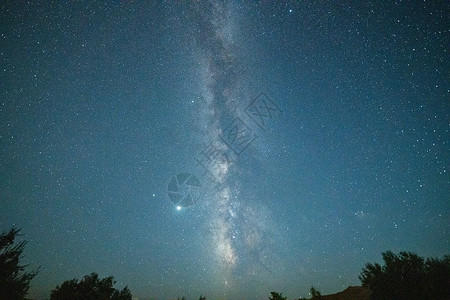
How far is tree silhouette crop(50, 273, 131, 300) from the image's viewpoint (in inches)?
885

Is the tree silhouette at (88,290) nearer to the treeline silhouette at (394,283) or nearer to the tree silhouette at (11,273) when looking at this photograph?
the treeline silhouette at (394,283)

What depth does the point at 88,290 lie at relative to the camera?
23.5m

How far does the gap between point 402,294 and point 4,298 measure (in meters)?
34.7

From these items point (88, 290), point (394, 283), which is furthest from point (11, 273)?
point (394, 283)

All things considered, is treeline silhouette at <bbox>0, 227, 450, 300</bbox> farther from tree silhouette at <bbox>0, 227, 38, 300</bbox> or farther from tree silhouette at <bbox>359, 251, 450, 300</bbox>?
tree silhouette at <bbox>0, 227, 38, 300</bbox>

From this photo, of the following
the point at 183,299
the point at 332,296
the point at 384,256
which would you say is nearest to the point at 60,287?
the point at 183,299

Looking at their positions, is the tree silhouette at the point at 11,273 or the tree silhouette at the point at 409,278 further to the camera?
the tree silhouette at the point at 409,278

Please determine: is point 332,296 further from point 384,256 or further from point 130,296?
point 130,296

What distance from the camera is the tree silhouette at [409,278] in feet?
78.3

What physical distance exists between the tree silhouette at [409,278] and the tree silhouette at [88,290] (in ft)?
103

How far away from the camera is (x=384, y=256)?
28562mm

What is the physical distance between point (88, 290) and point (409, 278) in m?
35.6

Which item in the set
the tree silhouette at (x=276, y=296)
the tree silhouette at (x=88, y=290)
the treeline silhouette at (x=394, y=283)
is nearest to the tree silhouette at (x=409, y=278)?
the treeline silhouette at (x=394, y=283)

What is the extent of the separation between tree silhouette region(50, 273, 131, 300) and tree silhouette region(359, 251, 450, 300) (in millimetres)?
31244
